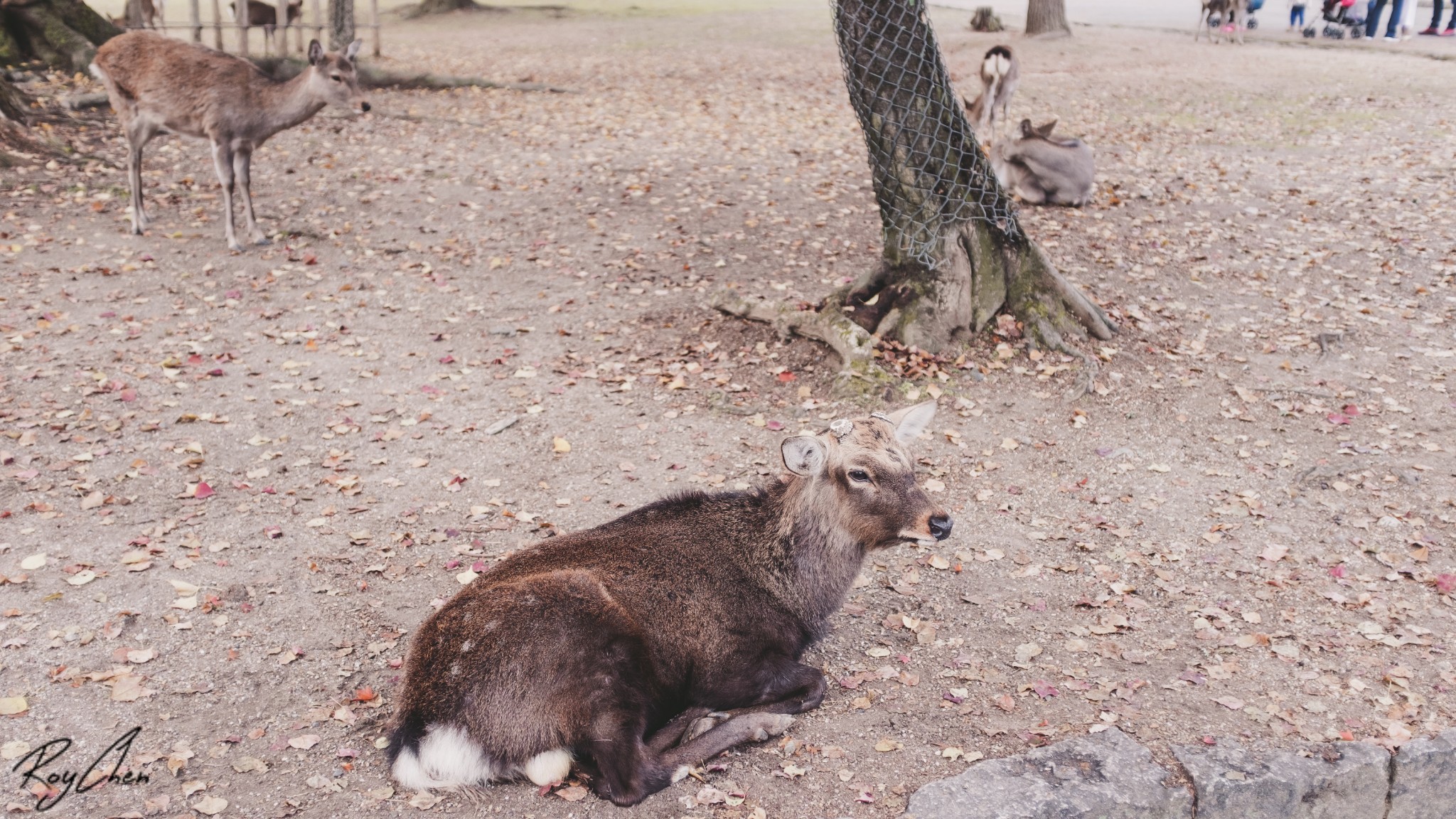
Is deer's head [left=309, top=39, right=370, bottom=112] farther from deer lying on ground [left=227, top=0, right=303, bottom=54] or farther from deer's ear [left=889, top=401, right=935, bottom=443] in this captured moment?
deer lying on ground [left=227, top=0, right=303, bottom=54]

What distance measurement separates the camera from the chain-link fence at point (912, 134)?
7.50 metres

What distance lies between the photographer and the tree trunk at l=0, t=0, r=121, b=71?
1442 centimetres

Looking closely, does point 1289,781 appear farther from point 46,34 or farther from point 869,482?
point 46,34

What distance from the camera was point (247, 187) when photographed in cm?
1040

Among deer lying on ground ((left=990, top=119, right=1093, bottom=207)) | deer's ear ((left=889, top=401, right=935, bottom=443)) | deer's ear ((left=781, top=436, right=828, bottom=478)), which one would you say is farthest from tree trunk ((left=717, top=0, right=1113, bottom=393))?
deer lying on ground ((left=990, top=119, right=1093, bottom=207))

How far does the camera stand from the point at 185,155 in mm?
12539

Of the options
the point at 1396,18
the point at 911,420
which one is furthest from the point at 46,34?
the point at 1396,18

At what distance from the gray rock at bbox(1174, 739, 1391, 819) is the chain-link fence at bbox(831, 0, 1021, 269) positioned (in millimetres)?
4397

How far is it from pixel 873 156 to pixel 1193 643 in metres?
4.20

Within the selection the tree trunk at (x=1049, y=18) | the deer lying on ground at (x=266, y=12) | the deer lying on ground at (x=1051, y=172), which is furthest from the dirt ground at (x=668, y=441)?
the tree trunk at (x=1049, y=18)

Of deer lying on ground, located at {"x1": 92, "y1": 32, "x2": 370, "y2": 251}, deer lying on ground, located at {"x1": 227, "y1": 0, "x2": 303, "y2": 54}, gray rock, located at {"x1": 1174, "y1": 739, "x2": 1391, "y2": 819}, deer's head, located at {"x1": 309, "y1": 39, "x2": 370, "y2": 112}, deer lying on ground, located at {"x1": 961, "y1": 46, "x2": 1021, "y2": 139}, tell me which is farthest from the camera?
deer lying on ground, located at {"x1": 227, "y1": 0, "x2": 303, "y2": 54}

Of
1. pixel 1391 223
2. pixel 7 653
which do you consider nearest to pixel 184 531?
pixel 7 653

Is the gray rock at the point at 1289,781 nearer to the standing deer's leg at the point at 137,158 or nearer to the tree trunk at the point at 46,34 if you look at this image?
the standing deer's leg at the point at 137,158

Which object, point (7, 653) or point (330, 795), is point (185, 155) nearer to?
point (7, 653)
